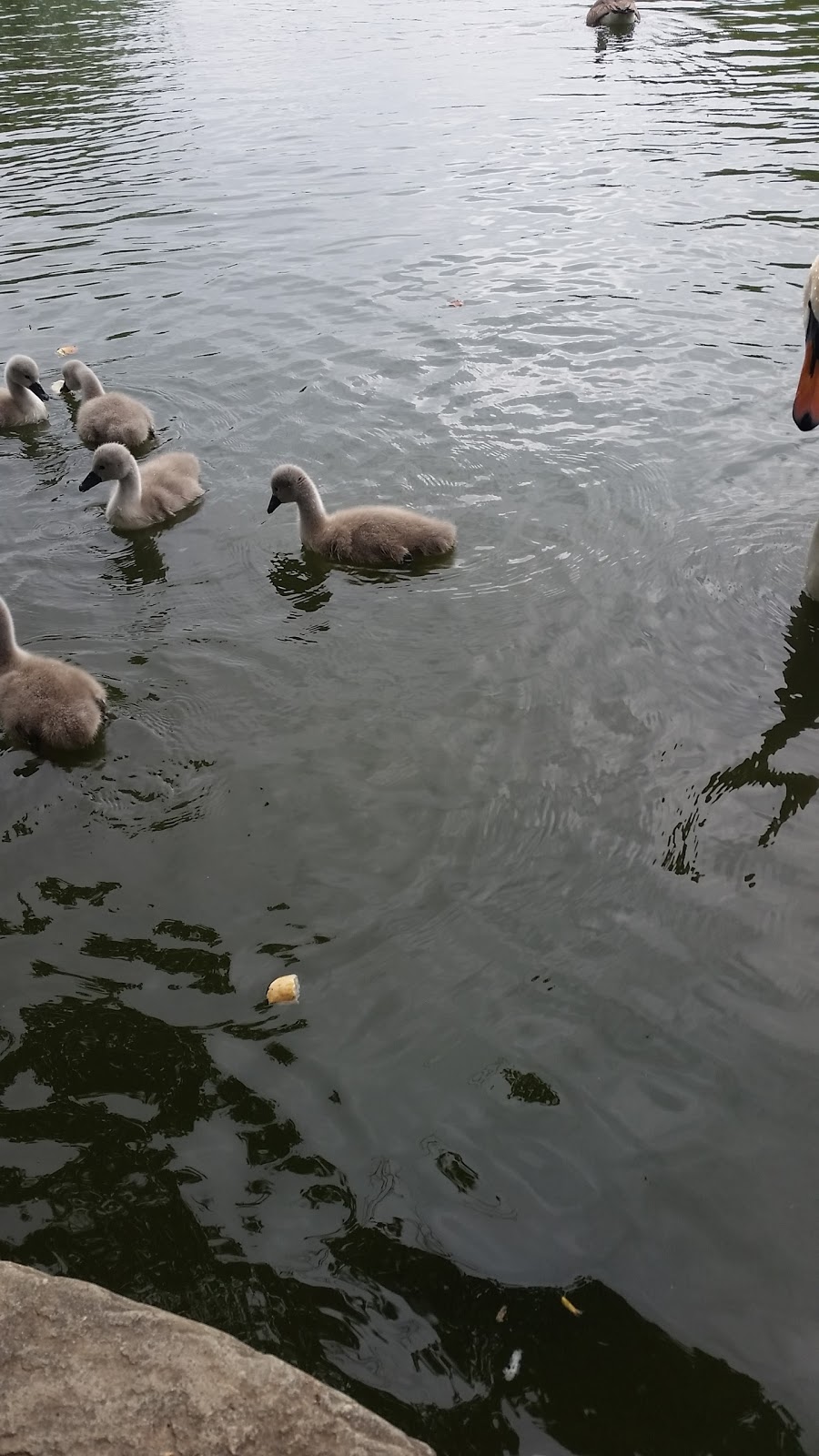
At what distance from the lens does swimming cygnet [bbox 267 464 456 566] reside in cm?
712

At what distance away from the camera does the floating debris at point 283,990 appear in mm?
4328

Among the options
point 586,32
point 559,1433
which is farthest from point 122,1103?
point 586,32

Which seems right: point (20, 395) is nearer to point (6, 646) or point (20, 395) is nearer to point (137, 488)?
point (137, 488)

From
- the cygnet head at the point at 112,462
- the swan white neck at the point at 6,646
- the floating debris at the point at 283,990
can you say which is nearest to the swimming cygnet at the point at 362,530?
the cygnet head at the point at 112,462

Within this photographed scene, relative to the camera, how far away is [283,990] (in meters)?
4.34

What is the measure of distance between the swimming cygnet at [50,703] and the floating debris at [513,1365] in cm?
365

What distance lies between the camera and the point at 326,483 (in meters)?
8.30

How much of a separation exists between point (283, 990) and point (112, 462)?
4.78 m

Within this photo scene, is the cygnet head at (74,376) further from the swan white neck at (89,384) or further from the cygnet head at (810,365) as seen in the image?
the cygnet head at (810,365)

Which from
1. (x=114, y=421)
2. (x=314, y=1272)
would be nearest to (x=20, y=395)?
(x=114, y=421)

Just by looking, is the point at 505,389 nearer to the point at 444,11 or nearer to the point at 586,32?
the point at 586,32

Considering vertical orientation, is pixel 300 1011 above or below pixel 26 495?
below

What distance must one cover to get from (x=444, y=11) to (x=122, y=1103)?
3107 cm

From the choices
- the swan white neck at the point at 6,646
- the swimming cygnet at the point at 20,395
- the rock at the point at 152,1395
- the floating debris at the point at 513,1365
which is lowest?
the floating debris at the point at 513,1365
